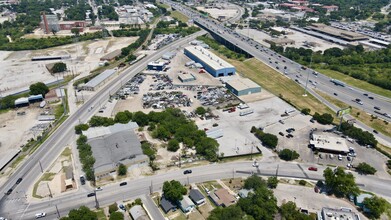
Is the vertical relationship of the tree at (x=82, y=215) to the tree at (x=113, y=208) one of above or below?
above

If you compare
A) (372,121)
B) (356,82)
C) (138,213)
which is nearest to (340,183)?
(372,121)

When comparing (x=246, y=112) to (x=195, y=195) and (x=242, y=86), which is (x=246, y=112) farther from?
(x=195, y=195)

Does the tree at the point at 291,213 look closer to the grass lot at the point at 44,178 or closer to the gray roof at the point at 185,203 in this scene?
the gray roof at the point at 185,203

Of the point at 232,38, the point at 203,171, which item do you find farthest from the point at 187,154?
the point at 232,38

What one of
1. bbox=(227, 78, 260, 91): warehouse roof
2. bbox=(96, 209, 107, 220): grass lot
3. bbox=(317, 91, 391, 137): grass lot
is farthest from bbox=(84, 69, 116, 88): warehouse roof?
bbox=(317, 91, 391, 137): grass lot

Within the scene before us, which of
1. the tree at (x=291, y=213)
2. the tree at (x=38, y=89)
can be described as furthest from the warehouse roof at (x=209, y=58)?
the tree at (x=291, y=213)

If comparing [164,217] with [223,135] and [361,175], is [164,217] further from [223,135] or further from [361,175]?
[361,175]
